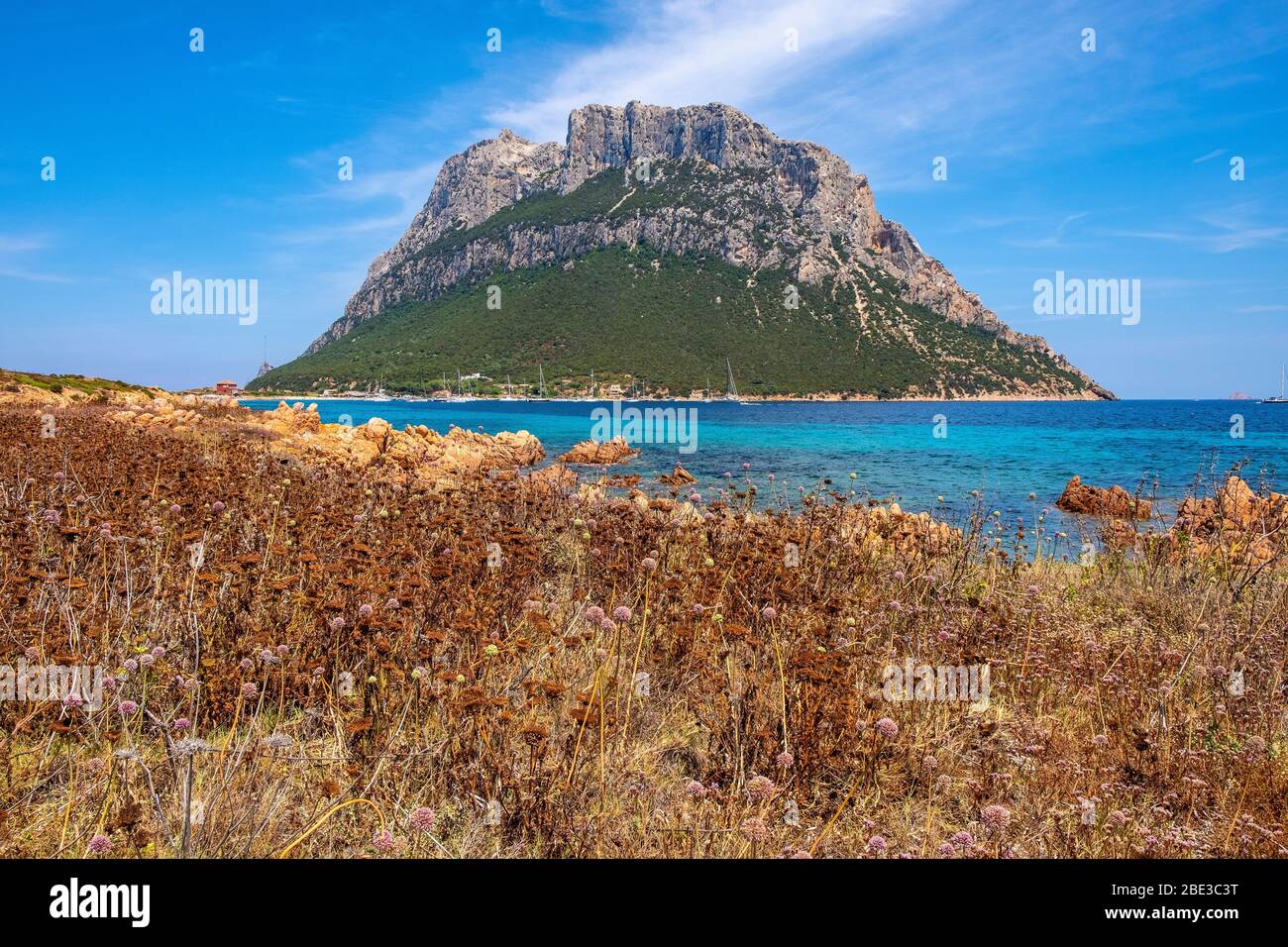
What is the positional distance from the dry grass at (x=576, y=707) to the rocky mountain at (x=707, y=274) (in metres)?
89.7

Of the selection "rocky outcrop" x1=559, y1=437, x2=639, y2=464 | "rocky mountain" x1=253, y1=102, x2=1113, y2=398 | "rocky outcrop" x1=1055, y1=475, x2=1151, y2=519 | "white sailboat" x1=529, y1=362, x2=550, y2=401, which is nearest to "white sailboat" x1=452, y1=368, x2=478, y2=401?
"rocky mountain" x1=253, y1=102, x2=1113, y2=398

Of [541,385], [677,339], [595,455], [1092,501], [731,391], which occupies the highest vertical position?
[677,339]

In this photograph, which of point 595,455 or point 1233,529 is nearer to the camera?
point 1233,529

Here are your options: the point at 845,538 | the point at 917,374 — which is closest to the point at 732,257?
the point at 917,374

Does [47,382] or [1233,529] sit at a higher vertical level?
[47,382]

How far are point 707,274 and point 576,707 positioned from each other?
4366 inches

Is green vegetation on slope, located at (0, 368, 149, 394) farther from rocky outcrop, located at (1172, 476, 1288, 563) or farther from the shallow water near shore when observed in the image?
rocky outcrop, located at (1172, 476, 1288, 563)

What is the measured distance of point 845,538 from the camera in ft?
18.9

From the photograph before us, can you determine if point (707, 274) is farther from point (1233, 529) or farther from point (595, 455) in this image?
point (1233, 529)

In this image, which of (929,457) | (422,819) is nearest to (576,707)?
(422,819)

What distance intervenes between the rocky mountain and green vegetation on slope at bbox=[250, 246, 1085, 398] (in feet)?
1.14

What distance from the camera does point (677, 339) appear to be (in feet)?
334

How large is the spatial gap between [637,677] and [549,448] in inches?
1265
